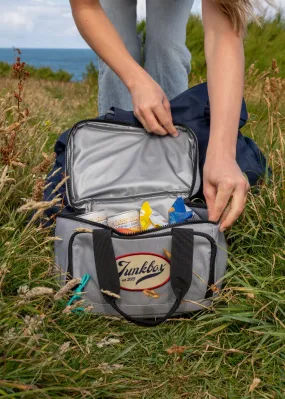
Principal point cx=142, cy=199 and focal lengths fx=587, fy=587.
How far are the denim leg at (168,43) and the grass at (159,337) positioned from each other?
826 millimetres

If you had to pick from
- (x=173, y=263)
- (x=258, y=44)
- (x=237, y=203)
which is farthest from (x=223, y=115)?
(x=258, y=44)

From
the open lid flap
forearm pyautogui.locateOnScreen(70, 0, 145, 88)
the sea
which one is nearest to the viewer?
forearm pyautogui.locateOnScreen(70, 0, 145, 88)

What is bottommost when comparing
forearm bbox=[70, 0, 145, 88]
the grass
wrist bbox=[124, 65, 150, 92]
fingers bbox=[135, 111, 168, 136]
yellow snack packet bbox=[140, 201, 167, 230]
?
the grass

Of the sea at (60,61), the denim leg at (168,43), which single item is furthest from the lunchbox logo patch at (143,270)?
the sea at (60,61)

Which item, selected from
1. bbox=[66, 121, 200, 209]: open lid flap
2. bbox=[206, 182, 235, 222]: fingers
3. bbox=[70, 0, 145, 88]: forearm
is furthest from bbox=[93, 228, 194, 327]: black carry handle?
bbox=[70, 0, 145, 88]: forearm

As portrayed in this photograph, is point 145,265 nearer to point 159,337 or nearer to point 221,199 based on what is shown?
point 159,337

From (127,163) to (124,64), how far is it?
445mm

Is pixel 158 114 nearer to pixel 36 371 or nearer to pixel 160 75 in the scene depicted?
pixel 160 75

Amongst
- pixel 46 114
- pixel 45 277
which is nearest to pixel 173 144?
pixel 45 277

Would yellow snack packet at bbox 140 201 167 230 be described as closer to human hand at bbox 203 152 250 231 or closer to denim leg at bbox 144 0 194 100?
human hand at bbox 203 152 250 231

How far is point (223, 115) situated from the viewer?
2328 mm

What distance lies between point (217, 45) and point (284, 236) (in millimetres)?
843

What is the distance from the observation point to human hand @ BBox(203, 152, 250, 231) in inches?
83.8

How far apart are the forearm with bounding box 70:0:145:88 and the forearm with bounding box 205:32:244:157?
31 cm
